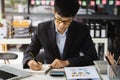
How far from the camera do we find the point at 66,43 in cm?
225

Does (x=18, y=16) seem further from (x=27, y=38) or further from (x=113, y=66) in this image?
(x=113, y=66)

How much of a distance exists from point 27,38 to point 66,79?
Result: 73.9 inches

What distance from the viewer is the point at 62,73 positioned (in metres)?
1.83

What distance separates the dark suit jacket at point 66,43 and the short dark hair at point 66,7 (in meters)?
0.26

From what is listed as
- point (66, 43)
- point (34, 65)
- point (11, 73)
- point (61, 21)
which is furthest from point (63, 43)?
point (11, 73)

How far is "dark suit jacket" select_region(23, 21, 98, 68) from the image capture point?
2246 mm

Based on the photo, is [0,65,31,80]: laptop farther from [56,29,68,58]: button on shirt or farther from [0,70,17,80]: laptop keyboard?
[56,29,68,58]: button on shirt

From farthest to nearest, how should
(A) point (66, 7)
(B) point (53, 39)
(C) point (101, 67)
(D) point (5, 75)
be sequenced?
(B) point (53, 39), (A) point (66, 7), (C) point (101, 67), (D) point (5, 75)

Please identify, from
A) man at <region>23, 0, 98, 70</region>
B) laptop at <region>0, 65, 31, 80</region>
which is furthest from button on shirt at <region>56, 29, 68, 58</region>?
laptop at <region>0, 65, 31, 80</region>

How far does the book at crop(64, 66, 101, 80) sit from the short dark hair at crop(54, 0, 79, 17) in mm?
410

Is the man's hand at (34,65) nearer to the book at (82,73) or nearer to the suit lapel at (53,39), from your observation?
the book at (82,73)

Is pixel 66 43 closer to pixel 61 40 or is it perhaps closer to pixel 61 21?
pixel 61 40

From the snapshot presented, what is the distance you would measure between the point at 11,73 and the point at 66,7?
0.63 metres

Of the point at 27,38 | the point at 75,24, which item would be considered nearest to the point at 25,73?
the point at 75,24
